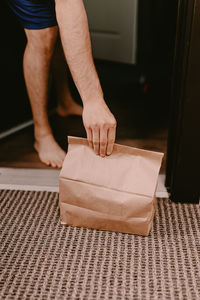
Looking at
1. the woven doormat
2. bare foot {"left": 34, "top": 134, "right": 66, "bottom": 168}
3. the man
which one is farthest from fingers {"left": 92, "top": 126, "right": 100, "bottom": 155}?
bare foot {"left": 34, "top": 134, "right": 66, "bottom": 168}

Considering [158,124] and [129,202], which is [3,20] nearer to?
[158,124]

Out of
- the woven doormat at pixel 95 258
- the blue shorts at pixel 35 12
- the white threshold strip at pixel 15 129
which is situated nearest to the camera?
the woven doormat at pixel 95 258

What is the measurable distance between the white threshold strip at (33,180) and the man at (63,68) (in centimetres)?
6

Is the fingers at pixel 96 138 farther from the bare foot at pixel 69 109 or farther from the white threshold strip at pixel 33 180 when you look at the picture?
the bare foot at pixel 69 109

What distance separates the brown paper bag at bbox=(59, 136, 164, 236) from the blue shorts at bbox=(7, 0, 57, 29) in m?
0.44

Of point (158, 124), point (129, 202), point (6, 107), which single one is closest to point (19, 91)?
point (6, 107)

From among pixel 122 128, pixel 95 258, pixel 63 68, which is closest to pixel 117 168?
pixel 95 258

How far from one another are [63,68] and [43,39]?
39 cm

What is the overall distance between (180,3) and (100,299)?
66 cm

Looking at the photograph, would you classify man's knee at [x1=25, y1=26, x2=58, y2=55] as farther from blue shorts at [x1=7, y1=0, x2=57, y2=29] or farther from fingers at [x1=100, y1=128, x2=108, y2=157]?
fingers at [x1=100, y1=128, x2=108, y2=157]

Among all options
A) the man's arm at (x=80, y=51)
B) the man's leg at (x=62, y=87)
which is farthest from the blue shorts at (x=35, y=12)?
the man's leg at (x=62, y=87)

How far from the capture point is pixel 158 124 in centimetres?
A: 142

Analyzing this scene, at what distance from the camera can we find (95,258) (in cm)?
73

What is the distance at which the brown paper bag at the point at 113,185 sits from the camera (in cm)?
73
